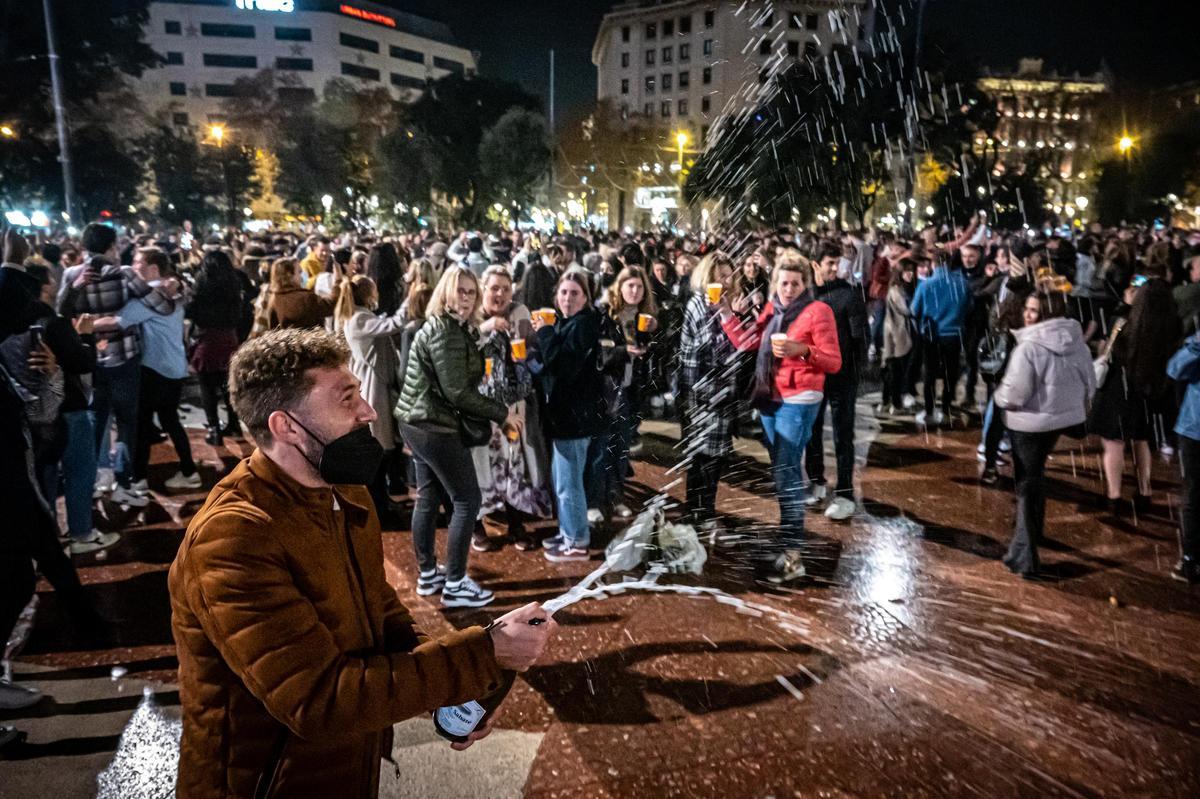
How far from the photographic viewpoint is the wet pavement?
327cm

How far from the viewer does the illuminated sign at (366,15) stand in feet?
296

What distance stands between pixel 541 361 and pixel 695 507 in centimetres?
162

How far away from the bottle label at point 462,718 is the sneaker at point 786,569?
3.52 metres

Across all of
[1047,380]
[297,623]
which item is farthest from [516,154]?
[297,623]

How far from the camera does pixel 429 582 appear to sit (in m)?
4.97

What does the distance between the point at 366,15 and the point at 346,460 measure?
105746mm

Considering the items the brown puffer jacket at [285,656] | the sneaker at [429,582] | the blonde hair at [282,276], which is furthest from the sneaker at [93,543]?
the brown puffer jacket at [285,656]

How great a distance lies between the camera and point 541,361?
215 inches

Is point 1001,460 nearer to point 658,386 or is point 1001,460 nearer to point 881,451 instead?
point 881,451

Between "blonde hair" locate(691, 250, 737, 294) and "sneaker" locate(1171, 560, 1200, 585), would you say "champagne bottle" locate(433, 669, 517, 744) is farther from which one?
"sneaker" locate(1171, 560, 1200, 585)

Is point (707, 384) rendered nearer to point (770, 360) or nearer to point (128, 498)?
point (770, 360)

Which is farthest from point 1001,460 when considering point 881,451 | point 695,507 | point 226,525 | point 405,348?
point 226,525

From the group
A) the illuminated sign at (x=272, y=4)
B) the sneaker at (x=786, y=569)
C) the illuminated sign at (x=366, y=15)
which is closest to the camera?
the sneaker at (x=786, y=569)

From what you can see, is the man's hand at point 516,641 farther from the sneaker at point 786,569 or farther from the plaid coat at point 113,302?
the plaid coat at point 113,302
